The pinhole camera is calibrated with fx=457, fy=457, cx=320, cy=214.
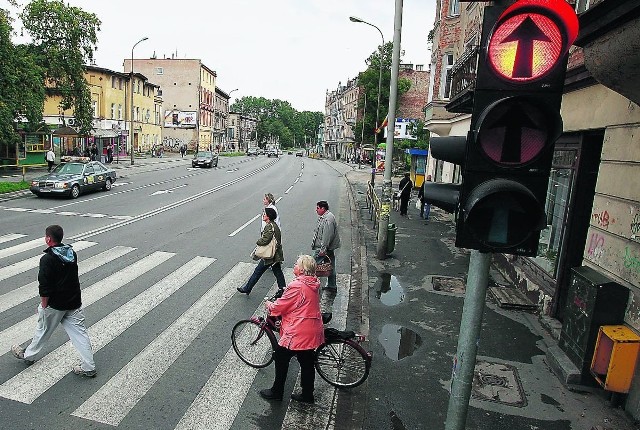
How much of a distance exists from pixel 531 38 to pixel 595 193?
5.17 metres

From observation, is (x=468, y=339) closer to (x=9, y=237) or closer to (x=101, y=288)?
(x=101, y=288)

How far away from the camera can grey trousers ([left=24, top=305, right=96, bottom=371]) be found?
5.55m

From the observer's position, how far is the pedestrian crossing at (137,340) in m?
5.05

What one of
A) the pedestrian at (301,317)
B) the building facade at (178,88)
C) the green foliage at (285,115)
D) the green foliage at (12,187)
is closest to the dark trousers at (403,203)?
the pedestrian at (301,317)

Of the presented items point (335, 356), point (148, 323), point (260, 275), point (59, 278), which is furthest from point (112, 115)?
point (335, 356)

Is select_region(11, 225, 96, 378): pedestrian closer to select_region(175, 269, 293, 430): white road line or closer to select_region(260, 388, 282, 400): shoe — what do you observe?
select_region(175, 269, 293, 430): white road line

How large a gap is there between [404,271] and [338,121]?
10539 cm

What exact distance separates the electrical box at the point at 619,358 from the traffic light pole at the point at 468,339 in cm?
320

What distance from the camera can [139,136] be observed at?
5581 centimetres

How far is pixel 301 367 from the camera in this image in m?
5.28

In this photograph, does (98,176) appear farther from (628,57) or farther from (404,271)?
(628,57)

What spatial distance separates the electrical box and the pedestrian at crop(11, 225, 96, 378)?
20.3ft

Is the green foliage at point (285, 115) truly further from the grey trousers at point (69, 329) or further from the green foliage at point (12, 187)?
the grey trousers at point (69, 329)

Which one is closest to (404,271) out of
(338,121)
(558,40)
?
(558,40)
